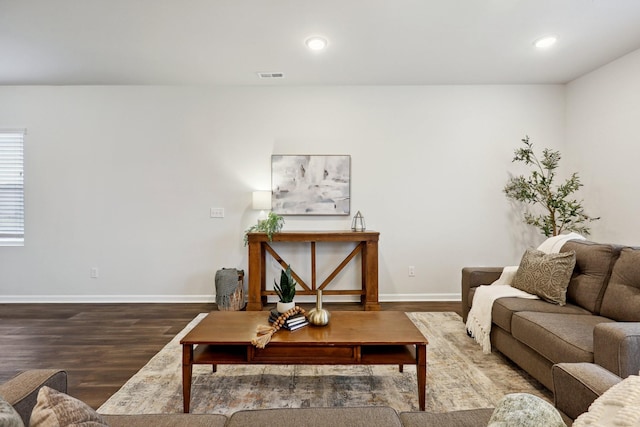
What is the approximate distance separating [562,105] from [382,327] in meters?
4.05

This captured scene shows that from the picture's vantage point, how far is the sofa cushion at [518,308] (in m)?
2.47

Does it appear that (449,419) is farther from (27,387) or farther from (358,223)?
(358,223)

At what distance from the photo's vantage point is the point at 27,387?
3.72 ft

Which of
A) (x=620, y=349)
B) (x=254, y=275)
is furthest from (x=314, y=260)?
(x=620, y=349)

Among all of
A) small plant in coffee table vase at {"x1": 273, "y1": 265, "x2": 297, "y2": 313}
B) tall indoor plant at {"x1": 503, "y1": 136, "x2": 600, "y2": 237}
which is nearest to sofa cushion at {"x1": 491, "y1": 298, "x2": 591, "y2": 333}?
small plant in coffee table vase at {"x1": 273, "y1": 265, "x2": 297, "y2": 313}

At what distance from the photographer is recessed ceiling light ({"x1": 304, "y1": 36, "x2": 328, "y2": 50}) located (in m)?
3.16

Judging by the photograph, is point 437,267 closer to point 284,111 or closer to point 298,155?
point 298,155

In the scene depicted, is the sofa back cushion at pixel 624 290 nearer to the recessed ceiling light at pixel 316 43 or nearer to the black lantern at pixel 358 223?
the black lantern at pixel 358 223

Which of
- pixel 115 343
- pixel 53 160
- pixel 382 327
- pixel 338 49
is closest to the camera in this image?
pixel 382 327

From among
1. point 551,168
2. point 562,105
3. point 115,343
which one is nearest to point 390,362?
point 115,343

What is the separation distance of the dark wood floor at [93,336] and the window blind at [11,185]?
0.97m

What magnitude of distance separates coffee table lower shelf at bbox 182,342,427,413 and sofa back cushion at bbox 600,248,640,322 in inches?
53.1

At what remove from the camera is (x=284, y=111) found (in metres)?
4.41

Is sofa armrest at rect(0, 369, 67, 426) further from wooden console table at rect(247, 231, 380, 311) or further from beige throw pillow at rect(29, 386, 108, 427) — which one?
wooden console table at rect(247, 231, 380, 311)
